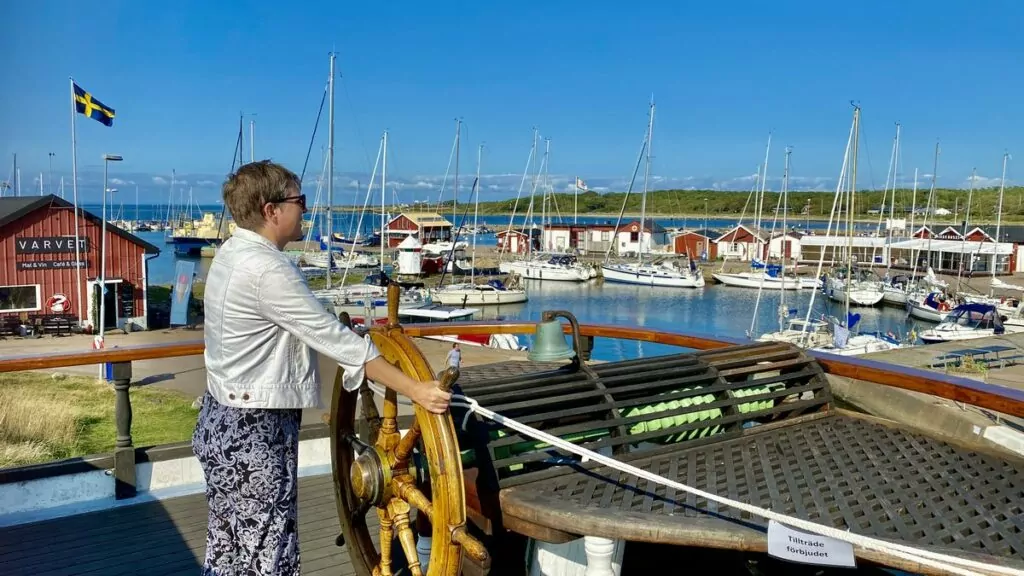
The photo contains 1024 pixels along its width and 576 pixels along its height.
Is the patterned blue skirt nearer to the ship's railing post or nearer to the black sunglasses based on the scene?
the black sunglasses

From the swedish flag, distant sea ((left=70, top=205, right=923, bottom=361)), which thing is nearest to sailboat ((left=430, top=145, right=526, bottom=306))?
distant sea ((left=70, top=205, right=923, bottom=361))

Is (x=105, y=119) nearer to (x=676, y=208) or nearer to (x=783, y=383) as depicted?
(x=783, y=383)

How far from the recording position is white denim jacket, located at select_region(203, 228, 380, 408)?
1924mm

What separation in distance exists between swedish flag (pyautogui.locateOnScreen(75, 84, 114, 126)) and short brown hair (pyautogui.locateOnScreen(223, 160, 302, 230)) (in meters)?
19.7

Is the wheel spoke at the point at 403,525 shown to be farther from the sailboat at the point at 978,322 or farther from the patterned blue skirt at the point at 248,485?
the sailboat at the point at 978,322

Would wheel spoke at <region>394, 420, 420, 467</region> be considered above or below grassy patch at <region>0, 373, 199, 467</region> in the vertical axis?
above

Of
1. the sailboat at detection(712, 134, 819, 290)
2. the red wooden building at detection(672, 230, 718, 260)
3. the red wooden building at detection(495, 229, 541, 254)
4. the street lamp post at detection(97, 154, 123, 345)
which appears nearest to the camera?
the street lamp post at detection(97, 154, 123, 345)

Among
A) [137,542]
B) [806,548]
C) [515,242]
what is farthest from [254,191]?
[515,242]

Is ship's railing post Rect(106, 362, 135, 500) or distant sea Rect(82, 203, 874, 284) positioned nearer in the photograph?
ship's railing post Rect(106, 362, 135, 500)

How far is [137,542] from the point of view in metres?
3.20

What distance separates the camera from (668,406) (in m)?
2.85

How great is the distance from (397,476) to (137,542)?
66.7 inches

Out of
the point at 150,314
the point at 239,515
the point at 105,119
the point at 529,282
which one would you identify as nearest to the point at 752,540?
the point at 239,515

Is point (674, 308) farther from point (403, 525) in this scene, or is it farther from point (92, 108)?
point (403, 525)
